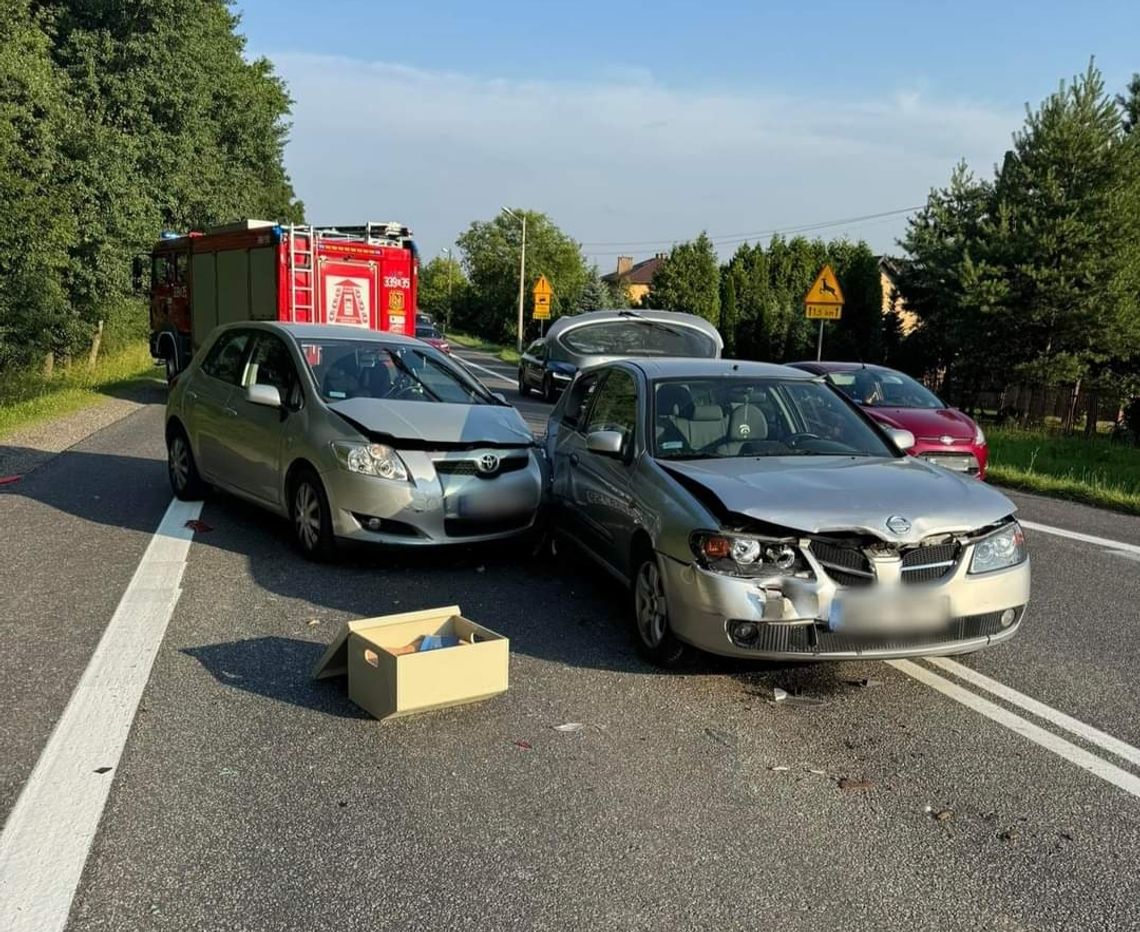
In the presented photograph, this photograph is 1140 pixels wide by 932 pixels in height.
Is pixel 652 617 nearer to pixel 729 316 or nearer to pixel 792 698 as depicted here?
pixel 792 698

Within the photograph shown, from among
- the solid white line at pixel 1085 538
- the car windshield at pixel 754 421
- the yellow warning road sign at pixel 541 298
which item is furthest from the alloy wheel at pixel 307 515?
the yellow warning road sign at pixel 541 298

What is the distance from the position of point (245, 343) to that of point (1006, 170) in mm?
19143

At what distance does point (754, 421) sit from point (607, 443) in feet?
3.08

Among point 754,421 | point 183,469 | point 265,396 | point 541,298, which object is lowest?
point 183,469

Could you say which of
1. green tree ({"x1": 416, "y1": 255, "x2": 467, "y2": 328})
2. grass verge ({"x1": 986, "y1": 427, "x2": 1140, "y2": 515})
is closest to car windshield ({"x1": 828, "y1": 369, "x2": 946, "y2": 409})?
grass verge ({"x1": 986, "y1": 427, "x2": 1140, "y2": 515})

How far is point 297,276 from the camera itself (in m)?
16.9

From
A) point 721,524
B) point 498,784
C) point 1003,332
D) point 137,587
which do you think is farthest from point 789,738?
point 1003,332

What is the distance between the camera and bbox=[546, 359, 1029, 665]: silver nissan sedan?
177 inches

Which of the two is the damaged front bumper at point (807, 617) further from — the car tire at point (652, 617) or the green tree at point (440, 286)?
the green tree at point (440, 286)

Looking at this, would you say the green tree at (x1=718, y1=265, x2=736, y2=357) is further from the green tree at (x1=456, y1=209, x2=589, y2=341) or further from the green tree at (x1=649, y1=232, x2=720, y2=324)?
the green tree at (x1=456, y1=209, x2=589, y2=341)

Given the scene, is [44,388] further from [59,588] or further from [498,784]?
[498,784]

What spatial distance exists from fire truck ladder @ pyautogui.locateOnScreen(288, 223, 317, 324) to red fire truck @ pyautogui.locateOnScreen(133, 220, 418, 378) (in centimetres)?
2

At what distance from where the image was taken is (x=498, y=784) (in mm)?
3783

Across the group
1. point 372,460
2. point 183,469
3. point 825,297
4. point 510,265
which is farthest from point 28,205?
point 510,265
